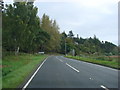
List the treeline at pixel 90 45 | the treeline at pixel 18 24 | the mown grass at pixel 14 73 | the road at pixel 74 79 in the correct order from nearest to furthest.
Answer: the road at pixel 74 79 → the mown grass at pixel 14 73 → the treeline at pixel 18 24 → the treeline at pixel 90 45

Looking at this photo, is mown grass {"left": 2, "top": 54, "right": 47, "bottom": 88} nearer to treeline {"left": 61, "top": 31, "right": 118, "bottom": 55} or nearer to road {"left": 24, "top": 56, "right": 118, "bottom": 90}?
road {"left": 24, "top": 56, "right": 118, "bottom": 90}

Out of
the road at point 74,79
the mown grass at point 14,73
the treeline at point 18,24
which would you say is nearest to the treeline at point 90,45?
the treeline at point 18,24

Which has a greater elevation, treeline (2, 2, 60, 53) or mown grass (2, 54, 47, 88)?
treeline (2, 2, 60, 53)

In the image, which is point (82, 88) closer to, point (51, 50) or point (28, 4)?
point (28, 4)

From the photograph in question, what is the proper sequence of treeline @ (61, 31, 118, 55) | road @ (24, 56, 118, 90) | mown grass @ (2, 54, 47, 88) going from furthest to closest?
treeline @ (61, 31, 118, 55) < mown grass @ (2, 54, 47, 88) < road @ (24, 56, 118, 90)

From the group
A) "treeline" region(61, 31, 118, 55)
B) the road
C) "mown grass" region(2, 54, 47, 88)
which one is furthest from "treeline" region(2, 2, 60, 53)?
"treeline" region(61, 31, 118, 55)

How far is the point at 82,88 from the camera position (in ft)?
43.0

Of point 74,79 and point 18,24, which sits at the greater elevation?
point 18,24

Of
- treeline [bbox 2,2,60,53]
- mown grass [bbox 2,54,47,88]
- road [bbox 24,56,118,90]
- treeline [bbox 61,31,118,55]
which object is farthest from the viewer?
treeline [bbox 61,31,118,55]

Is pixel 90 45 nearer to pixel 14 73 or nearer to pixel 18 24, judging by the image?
pixel 18 24

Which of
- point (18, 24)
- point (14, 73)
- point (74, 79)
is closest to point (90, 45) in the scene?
point (18, 24)

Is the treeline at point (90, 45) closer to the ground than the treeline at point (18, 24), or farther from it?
closer to the ground

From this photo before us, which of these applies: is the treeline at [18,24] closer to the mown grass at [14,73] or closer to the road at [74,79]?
the mown grass at [14,73]

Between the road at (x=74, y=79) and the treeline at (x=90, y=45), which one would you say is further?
the treeline at (x=90, y=45)
